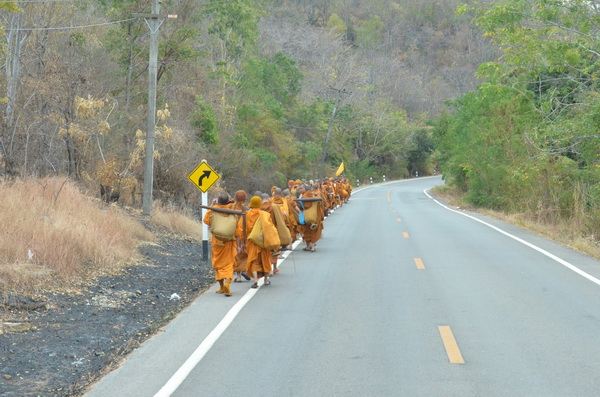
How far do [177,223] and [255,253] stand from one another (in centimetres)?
1014

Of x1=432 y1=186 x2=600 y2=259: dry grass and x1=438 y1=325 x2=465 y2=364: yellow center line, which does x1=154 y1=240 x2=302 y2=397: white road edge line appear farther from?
x1=432 y1=186 x2=600 y2=259: dry grass

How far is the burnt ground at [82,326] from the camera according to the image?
26.8 feet

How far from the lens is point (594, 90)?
24719 millimetres

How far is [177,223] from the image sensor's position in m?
23.7

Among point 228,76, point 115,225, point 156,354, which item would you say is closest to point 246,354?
point 156,354

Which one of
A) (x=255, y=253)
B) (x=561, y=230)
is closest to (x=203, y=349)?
(x=255, y=253)

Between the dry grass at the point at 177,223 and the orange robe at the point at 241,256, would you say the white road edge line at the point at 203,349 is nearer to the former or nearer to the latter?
the orange robe at the point at 241,256

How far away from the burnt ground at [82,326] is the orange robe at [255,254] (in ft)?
3.19

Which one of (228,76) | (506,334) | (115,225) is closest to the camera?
(506,334)

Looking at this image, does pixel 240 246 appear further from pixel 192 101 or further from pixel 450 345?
pixel 192 101

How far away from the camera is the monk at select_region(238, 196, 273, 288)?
1392 cm

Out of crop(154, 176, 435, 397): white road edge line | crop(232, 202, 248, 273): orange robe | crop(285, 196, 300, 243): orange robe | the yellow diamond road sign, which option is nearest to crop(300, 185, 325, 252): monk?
crop(285, 196, 300, 243): orange robe

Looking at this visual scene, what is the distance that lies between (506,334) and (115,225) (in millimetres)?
10209

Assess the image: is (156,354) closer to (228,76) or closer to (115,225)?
(115,225)
